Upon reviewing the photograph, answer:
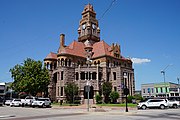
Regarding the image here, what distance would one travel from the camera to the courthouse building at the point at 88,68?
190ft

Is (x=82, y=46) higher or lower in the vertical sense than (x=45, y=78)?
higher

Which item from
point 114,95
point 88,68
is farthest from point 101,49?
point 114,95

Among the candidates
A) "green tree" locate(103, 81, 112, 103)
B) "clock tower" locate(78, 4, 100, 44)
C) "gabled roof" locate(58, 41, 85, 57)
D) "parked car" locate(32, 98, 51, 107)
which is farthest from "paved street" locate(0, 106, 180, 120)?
"clock tower" locate(78, 4, 100, 44)

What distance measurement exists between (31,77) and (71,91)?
10174 millimetres

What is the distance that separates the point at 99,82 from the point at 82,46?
1480cm

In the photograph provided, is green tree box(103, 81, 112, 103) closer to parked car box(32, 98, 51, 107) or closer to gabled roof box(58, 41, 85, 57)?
gabled roof box(58, 41, 85, 57)

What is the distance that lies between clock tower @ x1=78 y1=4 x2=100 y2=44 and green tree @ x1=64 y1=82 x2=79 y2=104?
73.4 ft

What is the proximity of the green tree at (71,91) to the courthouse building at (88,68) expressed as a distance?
8.02ft

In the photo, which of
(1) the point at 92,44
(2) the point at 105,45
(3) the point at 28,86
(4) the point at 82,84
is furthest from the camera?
(1) the point at 92,44

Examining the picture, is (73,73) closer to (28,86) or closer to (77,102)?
(77,102)

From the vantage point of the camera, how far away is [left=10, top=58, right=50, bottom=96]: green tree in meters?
52.1

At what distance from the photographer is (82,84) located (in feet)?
190

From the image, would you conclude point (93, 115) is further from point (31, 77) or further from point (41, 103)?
point (31, 77)

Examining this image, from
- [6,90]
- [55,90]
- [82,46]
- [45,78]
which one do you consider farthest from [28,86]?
[6,90]
